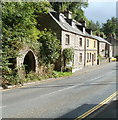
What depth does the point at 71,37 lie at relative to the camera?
29.0 meters

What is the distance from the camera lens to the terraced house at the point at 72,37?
26500 mm

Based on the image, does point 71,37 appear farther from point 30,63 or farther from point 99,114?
point 99,114

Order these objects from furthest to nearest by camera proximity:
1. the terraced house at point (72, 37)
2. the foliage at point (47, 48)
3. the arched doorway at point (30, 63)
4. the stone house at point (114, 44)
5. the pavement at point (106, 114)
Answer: the stone house at point (114, 44) < the terraced house at point (72, 37) < the foliage at point (47, 48) < the arched doorway at point (30, 63) < the pavement at point (106, 114)

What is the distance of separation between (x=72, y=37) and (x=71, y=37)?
0.39 metres

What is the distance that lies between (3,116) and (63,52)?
19624 mm

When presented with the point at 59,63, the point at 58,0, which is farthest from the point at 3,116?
the point at 58,0

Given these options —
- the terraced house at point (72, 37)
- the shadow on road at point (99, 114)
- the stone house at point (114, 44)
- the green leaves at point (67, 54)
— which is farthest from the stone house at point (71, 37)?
the stone house at point (114, 44)

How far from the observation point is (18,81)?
15.9 m

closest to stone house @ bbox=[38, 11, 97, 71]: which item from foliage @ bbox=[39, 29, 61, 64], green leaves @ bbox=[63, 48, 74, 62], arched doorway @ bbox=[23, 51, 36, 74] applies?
green leaves @ bbox=[63, 48, 74, 62]

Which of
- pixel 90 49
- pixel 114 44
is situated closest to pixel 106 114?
pixel 90 49

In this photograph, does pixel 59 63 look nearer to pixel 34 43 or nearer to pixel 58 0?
pixel 34 43

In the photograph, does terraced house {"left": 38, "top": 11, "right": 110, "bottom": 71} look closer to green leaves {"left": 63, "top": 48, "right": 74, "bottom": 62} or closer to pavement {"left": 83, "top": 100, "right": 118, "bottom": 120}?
green leaves {"left": 63, "top": 48, "right": 74, "bottom": 62}

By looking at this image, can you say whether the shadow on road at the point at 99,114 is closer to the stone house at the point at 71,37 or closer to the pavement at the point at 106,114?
the pavement at the point at 106,114

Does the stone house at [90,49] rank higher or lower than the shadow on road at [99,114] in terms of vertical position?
higher
